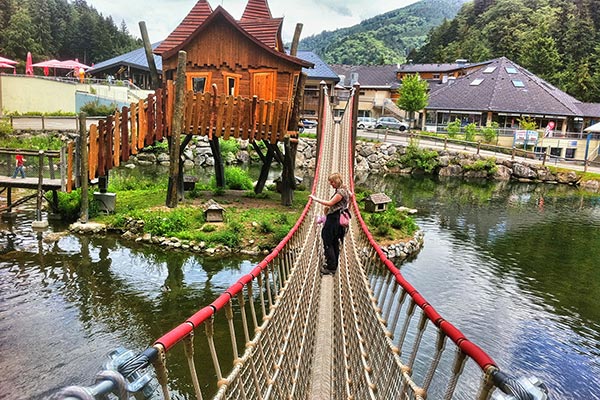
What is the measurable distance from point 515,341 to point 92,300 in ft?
23.3

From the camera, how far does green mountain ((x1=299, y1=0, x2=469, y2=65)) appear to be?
269 feet

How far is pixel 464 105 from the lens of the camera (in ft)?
108

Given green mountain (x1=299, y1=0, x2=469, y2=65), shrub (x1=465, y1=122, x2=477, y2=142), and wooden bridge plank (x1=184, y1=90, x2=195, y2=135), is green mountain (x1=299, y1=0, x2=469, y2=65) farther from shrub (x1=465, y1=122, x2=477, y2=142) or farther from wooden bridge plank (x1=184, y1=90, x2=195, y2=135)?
wooden bridge plank (x1=184, y1=90, x2=195, y2=135)

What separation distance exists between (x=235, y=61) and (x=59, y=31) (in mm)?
49594

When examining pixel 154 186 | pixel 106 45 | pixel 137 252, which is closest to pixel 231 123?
pixel 137 252

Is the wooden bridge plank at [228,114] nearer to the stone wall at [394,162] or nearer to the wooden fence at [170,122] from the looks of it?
the wooden fence at [170,122]

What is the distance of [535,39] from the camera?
42188 mm

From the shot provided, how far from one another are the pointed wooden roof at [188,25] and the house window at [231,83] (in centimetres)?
173

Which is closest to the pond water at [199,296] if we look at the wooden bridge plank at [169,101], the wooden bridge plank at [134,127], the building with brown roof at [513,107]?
the wooden bridge plank at [134,127]

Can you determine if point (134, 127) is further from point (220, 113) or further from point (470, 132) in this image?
point (470, 132)

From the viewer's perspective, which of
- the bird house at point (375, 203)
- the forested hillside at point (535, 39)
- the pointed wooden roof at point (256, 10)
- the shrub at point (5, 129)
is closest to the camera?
the bird house at point (375, 203)

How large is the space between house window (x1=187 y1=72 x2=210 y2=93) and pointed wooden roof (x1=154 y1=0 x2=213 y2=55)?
119cm

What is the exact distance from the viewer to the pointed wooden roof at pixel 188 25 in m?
13.6

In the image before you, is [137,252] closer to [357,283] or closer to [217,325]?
[217,325]
